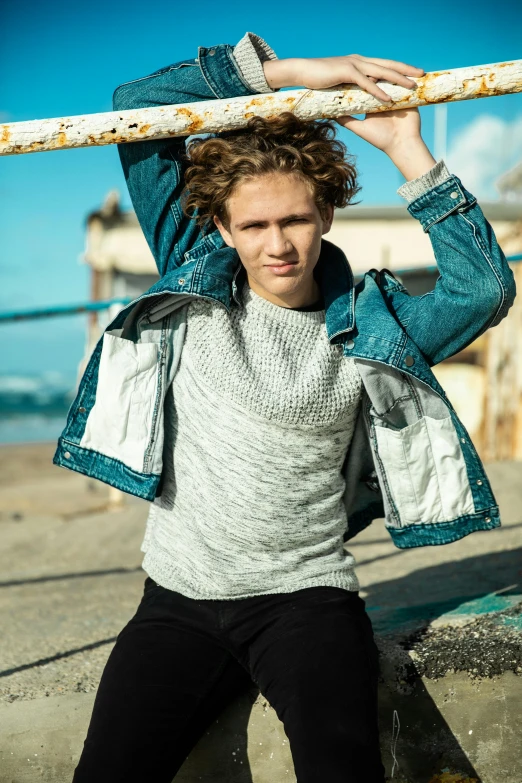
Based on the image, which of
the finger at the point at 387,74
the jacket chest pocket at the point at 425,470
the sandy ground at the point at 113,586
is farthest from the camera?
the sandy ground at the point at 113,586

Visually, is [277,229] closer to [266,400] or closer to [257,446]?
[266,400]

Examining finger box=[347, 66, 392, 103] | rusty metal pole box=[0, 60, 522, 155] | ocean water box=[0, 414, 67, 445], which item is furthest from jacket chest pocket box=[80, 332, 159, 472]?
ocean water box=[0, 414, 67, 445]

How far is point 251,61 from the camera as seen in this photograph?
80.4 inches

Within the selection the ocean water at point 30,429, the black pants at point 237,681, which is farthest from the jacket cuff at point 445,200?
A: the ocean water at point 30,429

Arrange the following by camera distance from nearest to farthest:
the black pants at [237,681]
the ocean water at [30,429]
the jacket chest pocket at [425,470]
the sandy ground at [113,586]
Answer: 1. the black pants at [237,681]
2. the jacket chest pocket at [425,470]
3. the sandy ground at [113,586]
4. the ocean water at [30,429]

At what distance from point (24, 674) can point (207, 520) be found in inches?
32.9

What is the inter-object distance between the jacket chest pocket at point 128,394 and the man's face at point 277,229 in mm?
378

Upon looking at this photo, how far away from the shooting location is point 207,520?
2.00 m

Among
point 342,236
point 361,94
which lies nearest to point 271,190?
point 361,94

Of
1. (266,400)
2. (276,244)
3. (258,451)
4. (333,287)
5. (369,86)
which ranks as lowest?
(258,451)

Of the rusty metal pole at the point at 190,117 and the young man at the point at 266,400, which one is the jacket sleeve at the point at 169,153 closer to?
the young man at the point at 266,400

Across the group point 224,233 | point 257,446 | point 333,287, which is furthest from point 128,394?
point 333,287

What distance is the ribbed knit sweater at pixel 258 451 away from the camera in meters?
1.95

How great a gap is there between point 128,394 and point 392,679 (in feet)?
3.49
